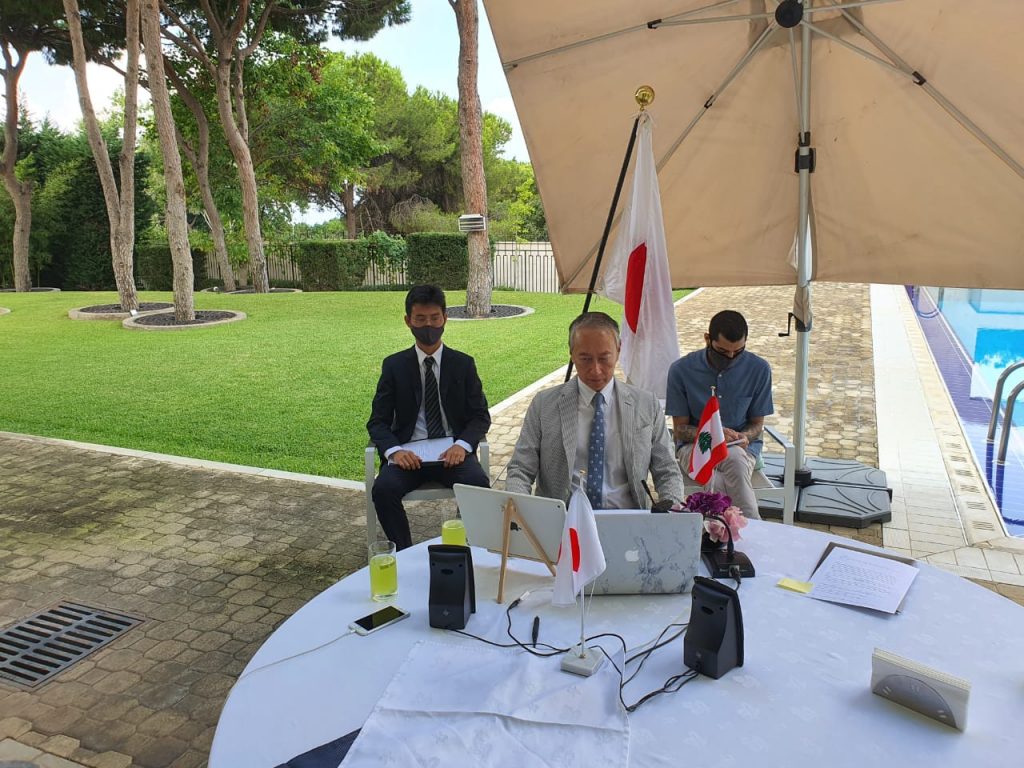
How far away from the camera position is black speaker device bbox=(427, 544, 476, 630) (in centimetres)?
199

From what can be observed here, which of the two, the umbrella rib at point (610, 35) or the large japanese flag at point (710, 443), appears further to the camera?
the umbrella rib at point (610, 35)

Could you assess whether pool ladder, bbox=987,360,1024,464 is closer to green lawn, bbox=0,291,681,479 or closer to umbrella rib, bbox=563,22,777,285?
umbrella rib, bbox=563,22,777,285

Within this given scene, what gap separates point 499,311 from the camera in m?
14.9

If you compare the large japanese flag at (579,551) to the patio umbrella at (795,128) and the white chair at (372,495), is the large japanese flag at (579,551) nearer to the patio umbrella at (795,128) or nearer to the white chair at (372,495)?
the white chair at (372,495)

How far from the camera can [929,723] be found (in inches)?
62.2

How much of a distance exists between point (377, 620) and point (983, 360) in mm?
12511

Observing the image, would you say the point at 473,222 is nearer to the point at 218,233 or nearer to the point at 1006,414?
the point at 1006,414

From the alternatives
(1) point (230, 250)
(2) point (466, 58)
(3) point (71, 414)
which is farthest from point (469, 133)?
(1) point (230, 250)

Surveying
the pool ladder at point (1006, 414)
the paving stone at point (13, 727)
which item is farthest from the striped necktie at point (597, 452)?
the pool ladder at point (1006, 414)

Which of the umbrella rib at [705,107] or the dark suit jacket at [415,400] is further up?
the umbrella rib at [705,107]

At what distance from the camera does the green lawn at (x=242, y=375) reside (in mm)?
6781

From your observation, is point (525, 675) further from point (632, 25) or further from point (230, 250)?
point (230, 250)

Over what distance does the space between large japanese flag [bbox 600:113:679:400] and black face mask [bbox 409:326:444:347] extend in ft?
3.24

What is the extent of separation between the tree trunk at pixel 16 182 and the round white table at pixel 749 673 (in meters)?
22.4
